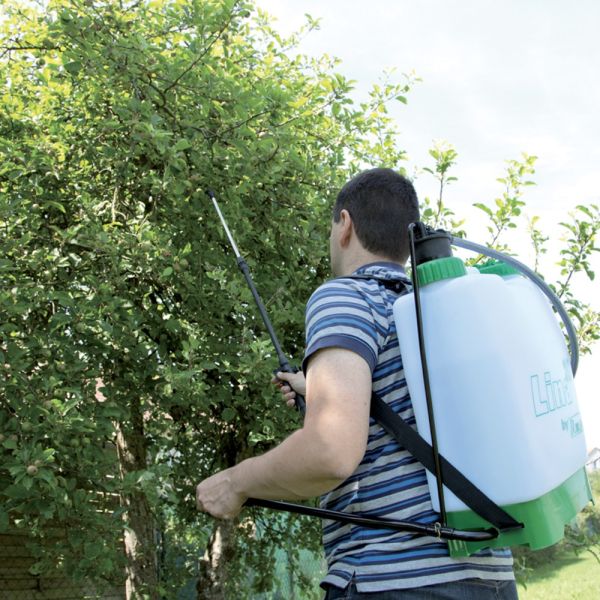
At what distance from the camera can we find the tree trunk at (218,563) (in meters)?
5.30

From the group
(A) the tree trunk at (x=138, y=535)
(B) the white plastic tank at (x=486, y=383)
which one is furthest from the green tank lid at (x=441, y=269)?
(A) the tree trunk at (x=138, y=535)

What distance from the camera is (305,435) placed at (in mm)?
1396

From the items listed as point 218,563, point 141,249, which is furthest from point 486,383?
point 218,563

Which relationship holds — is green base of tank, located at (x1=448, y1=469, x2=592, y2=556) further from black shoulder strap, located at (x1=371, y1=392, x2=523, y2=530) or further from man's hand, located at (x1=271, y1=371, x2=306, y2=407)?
man's hand, located at (x1=271, y1=371, x2=306, y2=407)

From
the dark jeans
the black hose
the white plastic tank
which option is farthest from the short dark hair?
the dark jeans

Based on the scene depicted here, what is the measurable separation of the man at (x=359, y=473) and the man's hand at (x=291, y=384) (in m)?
0.37

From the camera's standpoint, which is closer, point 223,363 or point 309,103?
point 223,363

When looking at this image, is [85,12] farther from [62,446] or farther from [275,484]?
[275,484]

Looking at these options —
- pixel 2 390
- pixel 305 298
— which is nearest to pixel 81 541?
pixel 2 390

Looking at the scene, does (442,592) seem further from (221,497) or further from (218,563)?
(218,563)

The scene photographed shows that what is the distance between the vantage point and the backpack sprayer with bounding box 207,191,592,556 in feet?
4.61

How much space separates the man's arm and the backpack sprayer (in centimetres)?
11

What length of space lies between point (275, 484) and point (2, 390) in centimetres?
230

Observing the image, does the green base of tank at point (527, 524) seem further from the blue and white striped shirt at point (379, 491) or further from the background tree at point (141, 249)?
the background tree at point (141, 249)
